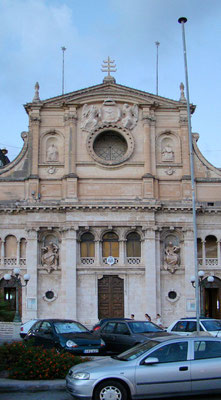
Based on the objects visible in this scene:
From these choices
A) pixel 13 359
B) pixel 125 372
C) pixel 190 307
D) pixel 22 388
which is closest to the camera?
pixel 125 372

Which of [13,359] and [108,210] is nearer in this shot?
[13,359]

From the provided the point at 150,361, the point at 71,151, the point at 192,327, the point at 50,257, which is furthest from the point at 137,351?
the point at 71,151

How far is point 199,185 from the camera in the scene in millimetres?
41188

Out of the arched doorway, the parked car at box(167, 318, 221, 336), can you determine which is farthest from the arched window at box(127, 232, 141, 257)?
the parked car at box(167, 318, 221, 336)

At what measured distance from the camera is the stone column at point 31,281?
38188 mm

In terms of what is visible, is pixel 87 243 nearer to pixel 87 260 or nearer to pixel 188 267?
pixel 87 260

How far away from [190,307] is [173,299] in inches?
55.3

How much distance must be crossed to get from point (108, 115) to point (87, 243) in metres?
10.2

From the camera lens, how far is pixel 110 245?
40156 mm

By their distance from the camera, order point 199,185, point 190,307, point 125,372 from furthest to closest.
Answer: point 199,185
point 190,307
point 125,372

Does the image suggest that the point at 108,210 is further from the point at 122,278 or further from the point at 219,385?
the point at 219,385

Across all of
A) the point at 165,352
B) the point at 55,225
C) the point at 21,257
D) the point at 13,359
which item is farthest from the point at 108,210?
the point at 165,352

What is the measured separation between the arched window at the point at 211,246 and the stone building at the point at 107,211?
0.08 m

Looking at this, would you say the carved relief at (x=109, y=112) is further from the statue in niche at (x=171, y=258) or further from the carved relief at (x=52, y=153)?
the statue in niche at (x=171, y=258)
